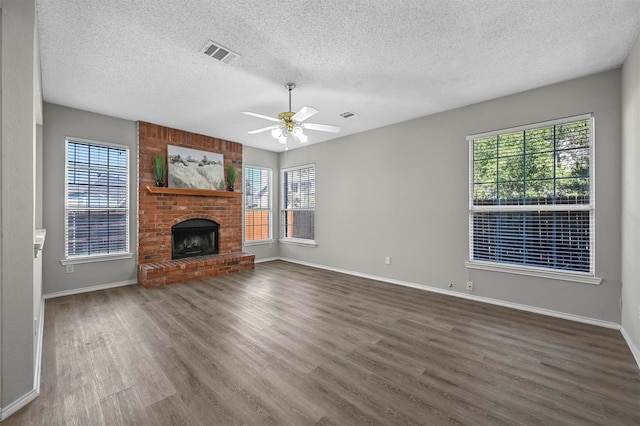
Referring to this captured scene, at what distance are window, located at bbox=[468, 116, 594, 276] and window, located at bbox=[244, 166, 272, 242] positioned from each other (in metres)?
4.48

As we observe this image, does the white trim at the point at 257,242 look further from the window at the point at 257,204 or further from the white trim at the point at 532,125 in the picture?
the white trim at the point at 532,125

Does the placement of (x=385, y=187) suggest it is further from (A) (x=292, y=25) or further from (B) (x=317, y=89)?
(A) (x=292, y=25)

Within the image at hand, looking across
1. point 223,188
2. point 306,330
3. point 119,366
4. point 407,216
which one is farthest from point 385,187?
point 119,366

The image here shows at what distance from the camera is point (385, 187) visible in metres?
4.91

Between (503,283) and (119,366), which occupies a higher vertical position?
(503,283)

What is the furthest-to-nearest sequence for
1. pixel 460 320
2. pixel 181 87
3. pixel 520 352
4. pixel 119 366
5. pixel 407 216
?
pixel 407 216 < pixel 181 87 < pixel 460 320 < pixel 520 352 < pixel 119 366

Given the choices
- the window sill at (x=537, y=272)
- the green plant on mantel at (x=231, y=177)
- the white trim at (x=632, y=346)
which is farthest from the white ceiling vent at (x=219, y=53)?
the white trim at (x=632, y=346)

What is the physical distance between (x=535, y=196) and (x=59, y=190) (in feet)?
21.1

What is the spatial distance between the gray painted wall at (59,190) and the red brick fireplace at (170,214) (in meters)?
0.53

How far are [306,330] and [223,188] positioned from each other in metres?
3.88

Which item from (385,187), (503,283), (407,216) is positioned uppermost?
(385,187)

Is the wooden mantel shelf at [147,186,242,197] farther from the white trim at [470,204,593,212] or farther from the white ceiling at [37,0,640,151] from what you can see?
the white trim at [470,204,593,212]

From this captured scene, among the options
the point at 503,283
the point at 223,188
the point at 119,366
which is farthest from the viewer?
the point at 223,188

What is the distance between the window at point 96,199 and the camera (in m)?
4.16
